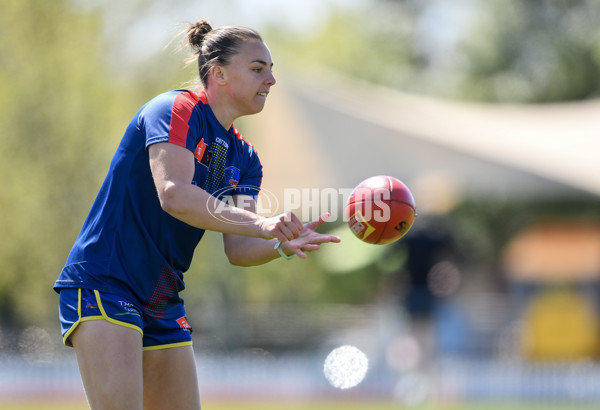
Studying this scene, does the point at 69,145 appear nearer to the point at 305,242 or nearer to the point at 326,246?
the point at 326,246

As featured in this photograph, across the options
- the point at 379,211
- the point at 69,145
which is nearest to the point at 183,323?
the point at 379,211

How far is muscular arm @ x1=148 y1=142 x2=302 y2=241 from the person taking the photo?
395cm

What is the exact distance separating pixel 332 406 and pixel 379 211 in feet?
28.0

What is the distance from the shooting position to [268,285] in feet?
81.8

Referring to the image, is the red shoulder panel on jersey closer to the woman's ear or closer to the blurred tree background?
the woman's ear

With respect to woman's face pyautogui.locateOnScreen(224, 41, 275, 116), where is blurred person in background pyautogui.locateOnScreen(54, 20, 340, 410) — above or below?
below

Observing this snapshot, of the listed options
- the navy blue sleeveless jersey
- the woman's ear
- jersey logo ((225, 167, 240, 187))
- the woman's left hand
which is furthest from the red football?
the woman's ear

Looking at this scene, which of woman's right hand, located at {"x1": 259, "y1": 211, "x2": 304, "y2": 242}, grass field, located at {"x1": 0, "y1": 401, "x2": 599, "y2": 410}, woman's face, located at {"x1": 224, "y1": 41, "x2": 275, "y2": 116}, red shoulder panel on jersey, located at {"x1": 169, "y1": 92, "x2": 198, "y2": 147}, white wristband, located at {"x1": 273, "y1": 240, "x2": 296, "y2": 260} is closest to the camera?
woman's right hand, located at {"x1": 259, "y1": 211, "x2": 304, "y2": 242}

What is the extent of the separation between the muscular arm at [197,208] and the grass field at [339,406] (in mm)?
8592

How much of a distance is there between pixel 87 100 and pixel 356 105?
5.91 meters

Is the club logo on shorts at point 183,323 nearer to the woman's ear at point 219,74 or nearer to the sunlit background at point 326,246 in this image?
the woman's ear at point 219,74

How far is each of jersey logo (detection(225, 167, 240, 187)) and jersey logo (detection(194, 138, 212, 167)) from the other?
23 centimetres

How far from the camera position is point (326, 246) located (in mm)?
19828

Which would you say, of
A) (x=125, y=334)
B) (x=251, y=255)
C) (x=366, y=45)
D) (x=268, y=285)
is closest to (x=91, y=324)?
(x=125, y=334)
